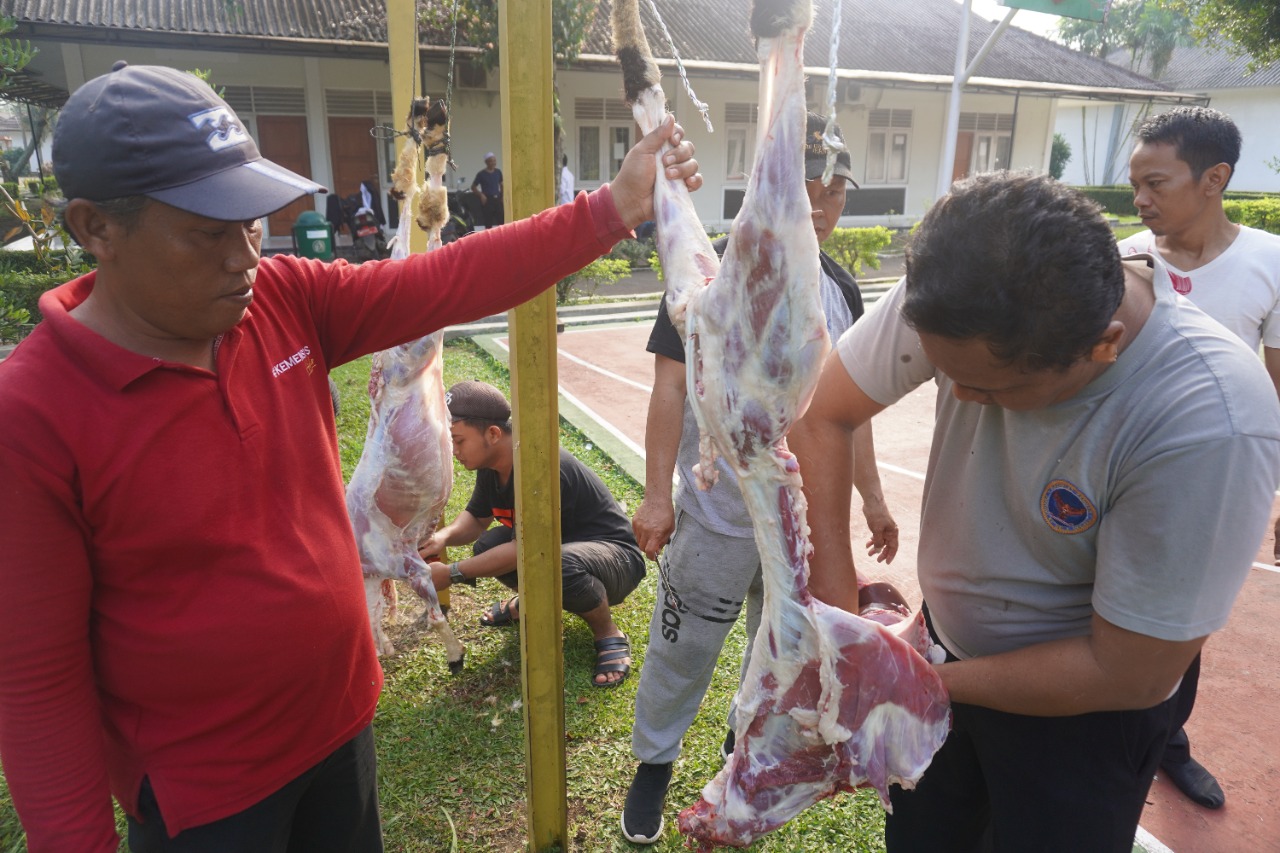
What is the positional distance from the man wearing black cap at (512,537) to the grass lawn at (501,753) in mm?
130

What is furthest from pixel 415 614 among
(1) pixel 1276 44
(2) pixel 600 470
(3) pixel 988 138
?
(3) pixel 988 138

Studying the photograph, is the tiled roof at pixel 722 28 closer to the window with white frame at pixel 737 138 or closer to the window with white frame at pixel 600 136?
the window with white frame at pixel 737 138

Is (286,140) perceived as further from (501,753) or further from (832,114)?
(832,114)

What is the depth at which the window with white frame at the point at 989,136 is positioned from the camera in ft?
69.8

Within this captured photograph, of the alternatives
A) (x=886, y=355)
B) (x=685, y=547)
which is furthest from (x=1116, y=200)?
(x=886, y=355)

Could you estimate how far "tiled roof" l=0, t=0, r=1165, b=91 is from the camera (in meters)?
12.5

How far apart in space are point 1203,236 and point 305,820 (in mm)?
3636

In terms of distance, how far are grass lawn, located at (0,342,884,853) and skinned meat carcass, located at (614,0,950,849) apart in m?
1.08

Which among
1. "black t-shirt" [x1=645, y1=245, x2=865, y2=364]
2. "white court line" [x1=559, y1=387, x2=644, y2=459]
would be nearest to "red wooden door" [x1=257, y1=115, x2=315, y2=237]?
"white court line" [x1=559, y1=387, x2=644, y2=459]

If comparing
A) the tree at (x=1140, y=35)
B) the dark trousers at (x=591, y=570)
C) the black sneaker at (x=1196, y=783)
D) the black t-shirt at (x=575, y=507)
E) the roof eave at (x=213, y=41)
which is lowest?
the black sneaker at (x=1196, y=783)

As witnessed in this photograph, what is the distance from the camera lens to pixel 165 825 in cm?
152

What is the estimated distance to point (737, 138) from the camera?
18.5 m

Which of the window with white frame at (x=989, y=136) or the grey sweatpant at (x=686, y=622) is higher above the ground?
the window with white frame at (x=989, y=136)

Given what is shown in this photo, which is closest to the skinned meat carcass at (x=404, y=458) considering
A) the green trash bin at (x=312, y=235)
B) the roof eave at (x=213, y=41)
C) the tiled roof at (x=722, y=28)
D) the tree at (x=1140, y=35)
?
the tiled roof at (x=722, y=28)
